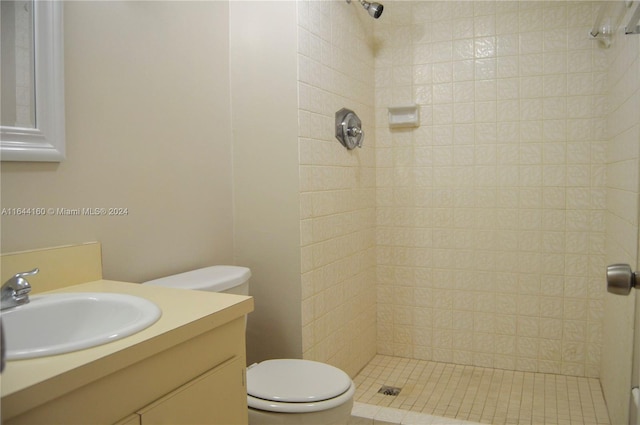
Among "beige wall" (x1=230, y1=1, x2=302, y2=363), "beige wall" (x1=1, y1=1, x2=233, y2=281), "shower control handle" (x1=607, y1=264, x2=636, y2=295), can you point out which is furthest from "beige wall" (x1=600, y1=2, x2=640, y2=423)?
"beige wall" (x1=1, y1=1, x2=233, y2=281)

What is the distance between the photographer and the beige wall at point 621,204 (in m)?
1.49

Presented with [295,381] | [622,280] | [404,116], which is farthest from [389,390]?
[622,280]

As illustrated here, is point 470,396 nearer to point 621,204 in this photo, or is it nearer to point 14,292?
point 621,204

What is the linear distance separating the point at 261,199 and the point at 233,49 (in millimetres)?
655

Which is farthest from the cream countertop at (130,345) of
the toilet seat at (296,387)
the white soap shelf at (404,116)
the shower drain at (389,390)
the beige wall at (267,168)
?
the white soap shelf at (404,116)

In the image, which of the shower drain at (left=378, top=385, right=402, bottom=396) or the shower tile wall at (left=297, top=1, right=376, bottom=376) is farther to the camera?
the shower drain at (left=378, top=385, right=402, bottom=396)

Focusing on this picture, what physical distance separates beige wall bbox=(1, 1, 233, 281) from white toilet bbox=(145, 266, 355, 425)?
185mm

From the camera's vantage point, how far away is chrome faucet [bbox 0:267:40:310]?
3.56 ft

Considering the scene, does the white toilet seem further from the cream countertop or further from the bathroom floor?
the bathroom floor

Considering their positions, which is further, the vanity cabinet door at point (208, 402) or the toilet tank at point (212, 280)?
the toilet tank at point (212, 280)

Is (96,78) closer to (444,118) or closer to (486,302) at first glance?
(444,118)

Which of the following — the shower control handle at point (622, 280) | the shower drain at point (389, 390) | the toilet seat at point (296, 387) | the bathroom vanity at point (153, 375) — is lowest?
the shower drain at point (389, 390)

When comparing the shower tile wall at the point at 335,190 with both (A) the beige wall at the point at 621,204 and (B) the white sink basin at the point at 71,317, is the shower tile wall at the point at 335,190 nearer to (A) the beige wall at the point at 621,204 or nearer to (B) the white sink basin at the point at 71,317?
(B) the white sink basin at the point at 71,317

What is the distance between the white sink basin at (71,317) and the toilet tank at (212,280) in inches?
14.9
